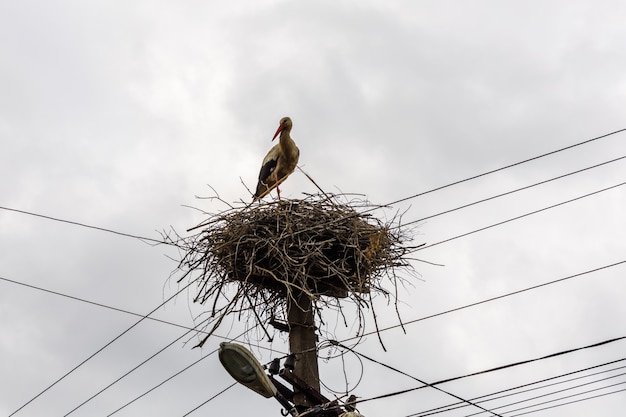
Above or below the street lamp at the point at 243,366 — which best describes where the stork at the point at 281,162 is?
above

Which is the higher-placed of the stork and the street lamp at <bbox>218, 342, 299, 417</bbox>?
the stork

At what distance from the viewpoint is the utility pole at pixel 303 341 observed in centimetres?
570

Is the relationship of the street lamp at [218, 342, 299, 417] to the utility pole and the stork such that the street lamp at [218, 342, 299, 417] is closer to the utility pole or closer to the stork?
the utility pole

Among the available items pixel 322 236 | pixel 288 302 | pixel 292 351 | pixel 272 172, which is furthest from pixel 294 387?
pixel 272 172

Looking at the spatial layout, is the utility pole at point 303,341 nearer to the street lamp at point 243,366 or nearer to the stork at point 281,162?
the street lamp at point 243,366

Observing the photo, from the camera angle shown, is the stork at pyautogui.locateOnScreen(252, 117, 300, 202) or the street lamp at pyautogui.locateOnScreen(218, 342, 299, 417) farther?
the stork at pyautogui.locateOnScreen(252, 117, 300, 202)

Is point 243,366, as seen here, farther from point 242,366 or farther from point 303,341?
point 303,341

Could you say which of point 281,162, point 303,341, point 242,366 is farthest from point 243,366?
point 281,162

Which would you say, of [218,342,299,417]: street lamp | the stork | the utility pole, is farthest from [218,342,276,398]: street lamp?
the stork

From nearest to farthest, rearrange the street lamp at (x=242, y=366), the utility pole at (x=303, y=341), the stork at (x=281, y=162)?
the street lamp at (x=242, y=366) → the utility pole at (x=303, y=341) → the stork at (x=281, y=162)

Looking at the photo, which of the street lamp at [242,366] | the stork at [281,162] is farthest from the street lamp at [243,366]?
the stork at [281,162]

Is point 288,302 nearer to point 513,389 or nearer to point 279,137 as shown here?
point 513,389

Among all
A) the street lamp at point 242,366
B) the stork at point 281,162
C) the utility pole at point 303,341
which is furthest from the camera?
the stork at point 281,162

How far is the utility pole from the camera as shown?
18.7 feet
